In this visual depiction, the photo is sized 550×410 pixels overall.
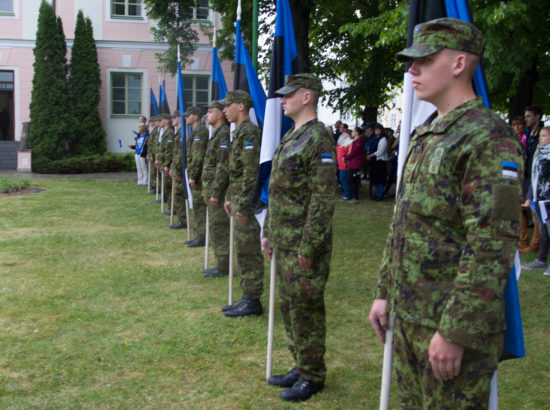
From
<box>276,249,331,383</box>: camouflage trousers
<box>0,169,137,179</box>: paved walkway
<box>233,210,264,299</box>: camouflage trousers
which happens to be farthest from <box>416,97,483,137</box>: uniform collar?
<box>0,169,137,179</box>: paved walkway

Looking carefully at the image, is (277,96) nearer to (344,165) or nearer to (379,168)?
(344,165)

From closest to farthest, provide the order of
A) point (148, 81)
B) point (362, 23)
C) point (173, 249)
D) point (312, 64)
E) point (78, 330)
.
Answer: point (78, 330) → point (173, 249) → point (362, 23) → point (312, 64) → point (148, 81)

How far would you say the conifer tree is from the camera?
22078 millimetres

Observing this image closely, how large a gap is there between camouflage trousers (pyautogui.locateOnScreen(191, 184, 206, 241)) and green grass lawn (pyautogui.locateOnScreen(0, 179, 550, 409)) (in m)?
0.32

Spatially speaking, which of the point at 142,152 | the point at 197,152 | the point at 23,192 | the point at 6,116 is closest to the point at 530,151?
the point at 197,152

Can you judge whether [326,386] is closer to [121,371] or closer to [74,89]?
[121,371]

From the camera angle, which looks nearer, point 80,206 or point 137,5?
point 80,206

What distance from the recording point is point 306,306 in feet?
Result: 12.4

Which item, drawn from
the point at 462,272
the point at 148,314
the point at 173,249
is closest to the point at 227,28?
the point at 173,249

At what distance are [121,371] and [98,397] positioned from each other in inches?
17.2

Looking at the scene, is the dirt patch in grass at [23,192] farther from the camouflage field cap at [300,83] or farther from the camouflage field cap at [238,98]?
the camouflage field cap at [300,83]

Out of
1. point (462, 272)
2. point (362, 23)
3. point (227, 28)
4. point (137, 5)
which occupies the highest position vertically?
point (137, 5)

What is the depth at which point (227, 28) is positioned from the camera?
15820mm

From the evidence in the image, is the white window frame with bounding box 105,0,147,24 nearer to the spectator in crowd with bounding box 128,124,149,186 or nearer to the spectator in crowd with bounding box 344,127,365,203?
the spectator in crowd with bounding box 128,124,149,186
